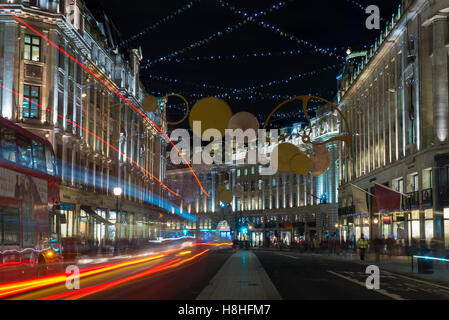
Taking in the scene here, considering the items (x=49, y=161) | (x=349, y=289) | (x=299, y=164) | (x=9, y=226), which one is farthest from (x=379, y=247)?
(x=9, y=226)

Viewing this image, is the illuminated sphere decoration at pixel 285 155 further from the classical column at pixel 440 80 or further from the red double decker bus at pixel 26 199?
the classical column at pixel 440 80

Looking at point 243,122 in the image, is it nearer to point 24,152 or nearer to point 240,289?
point 240,289

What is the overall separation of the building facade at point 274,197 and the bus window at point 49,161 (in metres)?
49.6

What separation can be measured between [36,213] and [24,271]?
224 cm

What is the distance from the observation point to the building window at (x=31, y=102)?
41812 mm

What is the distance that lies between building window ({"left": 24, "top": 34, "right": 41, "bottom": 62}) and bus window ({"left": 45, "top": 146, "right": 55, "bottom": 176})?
21.9m

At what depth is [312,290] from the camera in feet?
58.3

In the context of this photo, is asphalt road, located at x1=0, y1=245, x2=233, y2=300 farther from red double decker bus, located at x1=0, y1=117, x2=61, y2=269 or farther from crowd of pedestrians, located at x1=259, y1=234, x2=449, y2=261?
crowd of pedestrians, located at x1=259, y1=234, x2=449, y2=261

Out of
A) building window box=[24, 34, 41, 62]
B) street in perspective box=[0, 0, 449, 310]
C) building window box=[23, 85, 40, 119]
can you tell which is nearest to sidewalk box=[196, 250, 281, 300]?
street in perspective box=[0, 0, 449, 310]

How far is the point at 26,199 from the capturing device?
66.1ft

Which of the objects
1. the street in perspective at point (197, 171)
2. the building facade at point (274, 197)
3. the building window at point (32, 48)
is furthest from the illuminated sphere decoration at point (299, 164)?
the building facade at point (274, 197)

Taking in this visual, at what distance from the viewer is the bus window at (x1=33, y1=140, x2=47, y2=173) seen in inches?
835

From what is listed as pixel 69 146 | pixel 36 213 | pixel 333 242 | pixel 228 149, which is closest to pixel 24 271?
pixel 36 213

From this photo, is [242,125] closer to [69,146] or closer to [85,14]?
[69,146]
